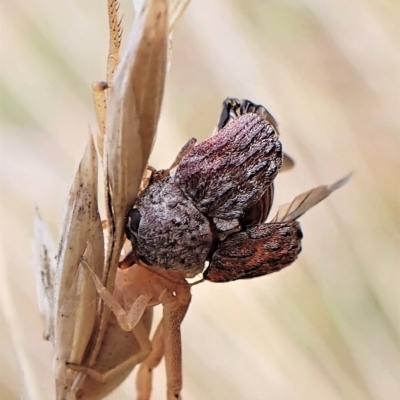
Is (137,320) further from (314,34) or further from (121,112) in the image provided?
(314,34)

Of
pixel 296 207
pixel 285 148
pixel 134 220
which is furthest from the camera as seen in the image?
pixel 285 148

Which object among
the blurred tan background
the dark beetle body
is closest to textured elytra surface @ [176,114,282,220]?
the dark beetle body

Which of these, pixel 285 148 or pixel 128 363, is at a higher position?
pixel 285 148

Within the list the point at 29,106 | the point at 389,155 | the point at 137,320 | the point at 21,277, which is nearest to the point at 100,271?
the point at 137,320

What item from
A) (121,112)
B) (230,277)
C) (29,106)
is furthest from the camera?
(29,106)

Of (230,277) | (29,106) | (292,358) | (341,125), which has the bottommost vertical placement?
(292,358)

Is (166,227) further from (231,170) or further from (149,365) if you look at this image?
(149,365)

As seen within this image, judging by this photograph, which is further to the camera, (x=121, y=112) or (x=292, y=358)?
(x=292, y=358)

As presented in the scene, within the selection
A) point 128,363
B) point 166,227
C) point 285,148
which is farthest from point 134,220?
point 285,148
